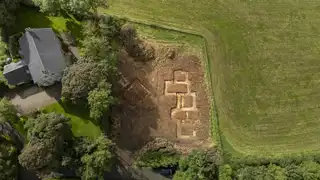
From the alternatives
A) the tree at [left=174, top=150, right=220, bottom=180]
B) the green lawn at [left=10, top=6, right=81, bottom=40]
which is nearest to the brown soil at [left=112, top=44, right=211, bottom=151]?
the tree at [left=174, top=150, right=220, bottom=180]

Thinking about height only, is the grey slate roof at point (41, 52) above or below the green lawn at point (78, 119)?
above

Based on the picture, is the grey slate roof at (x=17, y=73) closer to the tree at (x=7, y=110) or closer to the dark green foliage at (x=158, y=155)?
the tree at (x=7, y=110)

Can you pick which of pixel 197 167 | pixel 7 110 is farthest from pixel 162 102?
pixel 7 110

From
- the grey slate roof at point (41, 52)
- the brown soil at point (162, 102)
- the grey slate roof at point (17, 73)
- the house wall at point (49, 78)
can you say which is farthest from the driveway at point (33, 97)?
the brown soil at point (162, 102)

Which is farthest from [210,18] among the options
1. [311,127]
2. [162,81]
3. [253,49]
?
[311,127]

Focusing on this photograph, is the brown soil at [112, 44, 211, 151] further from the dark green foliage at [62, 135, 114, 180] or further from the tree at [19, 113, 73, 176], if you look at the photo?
the tree at [19, 113, 73, 176]
